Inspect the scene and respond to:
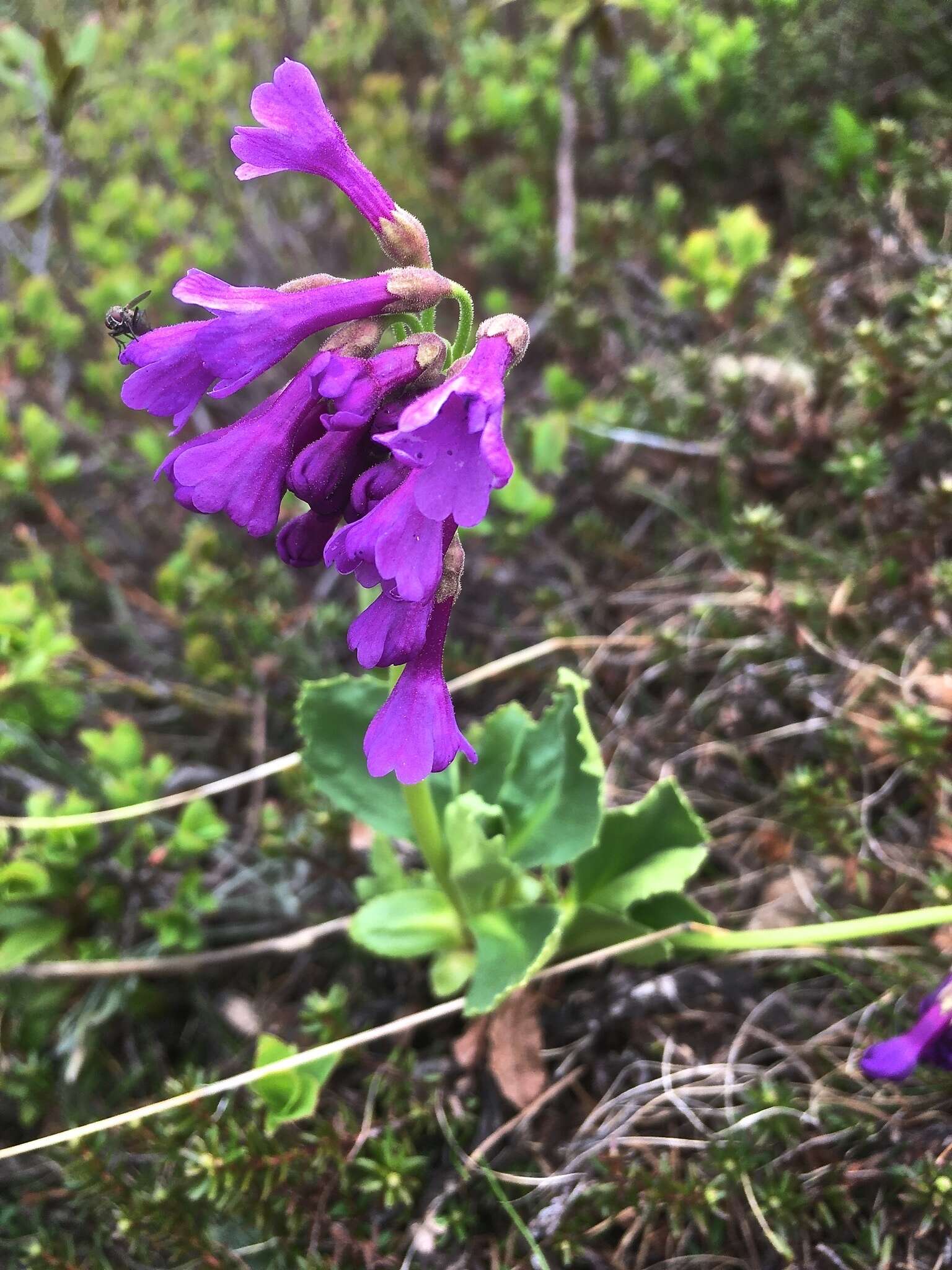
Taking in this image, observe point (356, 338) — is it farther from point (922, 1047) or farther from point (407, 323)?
point (922, 1047)

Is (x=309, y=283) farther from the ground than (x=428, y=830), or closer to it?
farther from the ground

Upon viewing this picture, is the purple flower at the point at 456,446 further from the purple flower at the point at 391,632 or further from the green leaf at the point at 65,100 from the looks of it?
the green leaf at the point at 65,100

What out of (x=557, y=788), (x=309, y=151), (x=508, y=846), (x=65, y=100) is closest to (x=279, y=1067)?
(x=508, y=846)

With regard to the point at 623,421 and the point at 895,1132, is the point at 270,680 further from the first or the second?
the point at 895,1132

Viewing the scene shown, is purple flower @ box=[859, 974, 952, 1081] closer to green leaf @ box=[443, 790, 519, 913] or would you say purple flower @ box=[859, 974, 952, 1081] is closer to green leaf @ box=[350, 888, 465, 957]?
green leaf @ box=[443, 790, 519, 913]

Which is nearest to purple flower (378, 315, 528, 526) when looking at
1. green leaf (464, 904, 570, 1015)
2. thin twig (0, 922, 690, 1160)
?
green leaf (464, 904, 570, 1015)

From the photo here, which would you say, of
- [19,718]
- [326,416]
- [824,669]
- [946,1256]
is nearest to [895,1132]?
[946,1256]

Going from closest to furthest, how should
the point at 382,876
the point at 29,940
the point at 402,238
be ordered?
the point at 402,238 < the point at 382,876 < the point at 29,940
